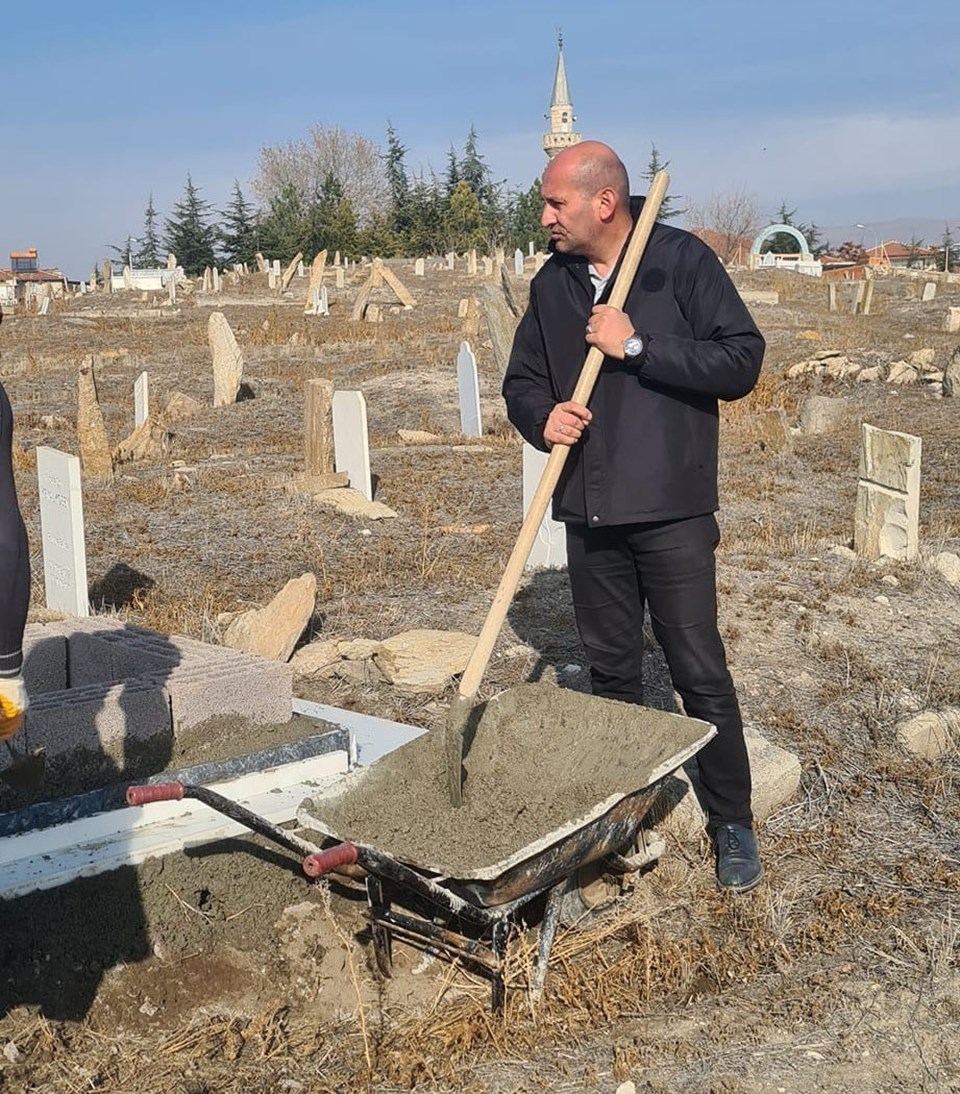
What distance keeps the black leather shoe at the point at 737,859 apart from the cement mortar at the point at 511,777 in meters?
0.50

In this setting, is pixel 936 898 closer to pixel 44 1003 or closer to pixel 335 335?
pixel 44 1003

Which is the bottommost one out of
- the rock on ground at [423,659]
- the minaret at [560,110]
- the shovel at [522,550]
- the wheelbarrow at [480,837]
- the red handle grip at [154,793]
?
the rock on ground at [423,659]

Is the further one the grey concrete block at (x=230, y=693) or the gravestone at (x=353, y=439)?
the gravestone at (x=353, y=439)

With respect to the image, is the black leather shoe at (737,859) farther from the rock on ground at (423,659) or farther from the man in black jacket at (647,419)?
the rock on ground at (423,659)

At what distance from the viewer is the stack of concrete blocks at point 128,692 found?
12.8ft

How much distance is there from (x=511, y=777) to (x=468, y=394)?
34.2 feet

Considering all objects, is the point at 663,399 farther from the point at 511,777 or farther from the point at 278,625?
Result: the point at 278,625

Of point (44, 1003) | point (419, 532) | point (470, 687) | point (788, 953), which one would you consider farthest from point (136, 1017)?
point (419, 532)

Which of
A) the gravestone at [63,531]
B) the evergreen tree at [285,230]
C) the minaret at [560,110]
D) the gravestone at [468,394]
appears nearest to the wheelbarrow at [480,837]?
the gravestone at [63,531]

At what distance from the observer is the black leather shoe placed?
3740 millimetres

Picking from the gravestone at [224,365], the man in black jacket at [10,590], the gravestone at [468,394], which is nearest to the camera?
the man in black jacket at [10,590]

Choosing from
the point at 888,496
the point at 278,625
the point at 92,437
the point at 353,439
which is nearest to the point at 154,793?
the point at 278,625

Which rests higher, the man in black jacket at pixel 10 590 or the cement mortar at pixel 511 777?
the man in black jacket at pixel 10 590

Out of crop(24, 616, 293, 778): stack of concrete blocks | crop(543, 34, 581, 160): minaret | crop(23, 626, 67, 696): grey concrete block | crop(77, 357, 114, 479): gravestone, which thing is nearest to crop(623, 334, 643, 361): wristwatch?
crop(24, 616, 293, 778): stack of concrete blocks
